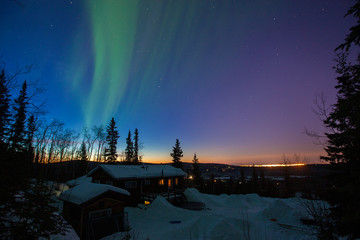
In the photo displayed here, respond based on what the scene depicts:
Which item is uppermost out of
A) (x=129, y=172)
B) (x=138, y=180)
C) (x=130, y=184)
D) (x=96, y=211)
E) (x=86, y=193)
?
(x=129, y=172)

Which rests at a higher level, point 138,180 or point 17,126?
point 17,126

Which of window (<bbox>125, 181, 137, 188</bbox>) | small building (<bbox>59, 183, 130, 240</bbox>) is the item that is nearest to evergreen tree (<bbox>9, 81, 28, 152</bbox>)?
small building (<bbox>59, 183, 130, 240</bbox>)

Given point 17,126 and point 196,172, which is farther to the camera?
point 196,172

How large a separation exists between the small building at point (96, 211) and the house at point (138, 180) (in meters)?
6.64

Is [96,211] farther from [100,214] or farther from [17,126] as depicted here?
[17,126]

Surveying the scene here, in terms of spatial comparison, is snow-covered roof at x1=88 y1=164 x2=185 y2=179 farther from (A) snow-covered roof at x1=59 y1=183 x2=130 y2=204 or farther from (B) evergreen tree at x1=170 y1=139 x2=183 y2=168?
(B) evergreen tree at x1=170 y1=139 x2=183 y2=168

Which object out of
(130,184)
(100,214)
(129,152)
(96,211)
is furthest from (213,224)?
(129,152)

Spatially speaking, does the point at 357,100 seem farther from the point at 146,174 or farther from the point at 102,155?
the point at 102,155

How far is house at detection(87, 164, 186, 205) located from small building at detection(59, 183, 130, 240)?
6637 millimetres

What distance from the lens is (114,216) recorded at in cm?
1397

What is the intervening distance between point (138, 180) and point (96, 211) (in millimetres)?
10325

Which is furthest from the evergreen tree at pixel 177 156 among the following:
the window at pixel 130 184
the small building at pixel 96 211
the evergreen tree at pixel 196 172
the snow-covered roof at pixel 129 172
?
the small building at pixel 96 211

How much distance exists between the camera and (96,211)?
1370cm

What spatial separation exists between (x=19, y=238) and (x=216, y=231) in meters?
11.9
